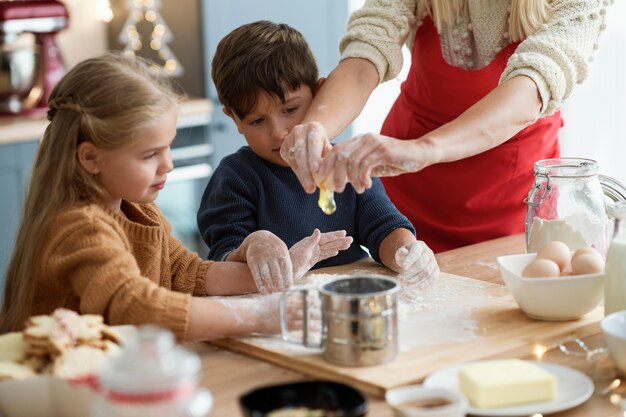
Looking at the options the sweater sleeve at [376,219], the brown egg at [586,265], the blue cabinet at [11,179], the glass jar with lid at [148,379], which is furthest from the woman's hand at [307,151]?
the blue cabinet at [11,179]

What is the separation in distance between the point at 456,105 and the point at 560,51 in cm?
38

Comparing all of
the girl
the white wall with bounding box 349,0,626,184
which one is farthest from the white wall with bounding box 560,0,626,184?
the girl

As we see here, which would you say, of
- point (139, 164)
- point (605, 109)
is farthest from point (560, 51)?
point (605, 109)

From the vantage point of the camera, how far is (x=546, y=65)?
1771 mm

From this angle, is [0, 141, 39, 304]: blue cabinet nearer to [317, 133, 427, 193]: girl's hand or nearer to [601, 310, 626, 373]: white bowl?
[317, 133, 427, 193]: girl's hand

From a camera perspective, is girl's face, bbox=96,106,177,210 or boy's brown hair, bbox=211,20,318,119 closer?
girl's face, bbox=96,106,177,210

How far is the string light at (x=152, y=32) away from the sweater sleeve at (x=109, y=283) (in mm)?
2501

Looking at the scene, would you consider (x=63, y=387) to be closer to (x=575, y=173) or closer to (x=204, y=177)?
(x=575, y=173)

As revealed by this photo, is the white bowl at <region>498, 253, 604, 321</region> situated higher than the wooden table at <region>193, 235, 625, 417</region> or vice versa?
the white bowl at <region>498, 253, 604, 321</region>

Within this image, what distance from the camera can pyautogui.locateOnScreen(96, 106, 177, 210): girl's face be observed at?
4.94 ft

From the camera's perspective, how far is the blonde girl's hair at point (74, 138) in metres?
1.46

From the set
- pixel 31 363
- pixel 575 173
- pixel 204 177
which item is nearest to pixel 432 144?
pixel 575 173

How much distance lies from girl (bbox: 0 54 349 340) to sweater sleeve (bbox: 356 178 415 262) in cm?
33

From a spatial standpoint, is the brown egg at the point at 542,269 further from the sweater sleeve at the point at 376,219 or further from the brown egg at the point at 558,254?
the sweater sleeve at the point at 376,219
